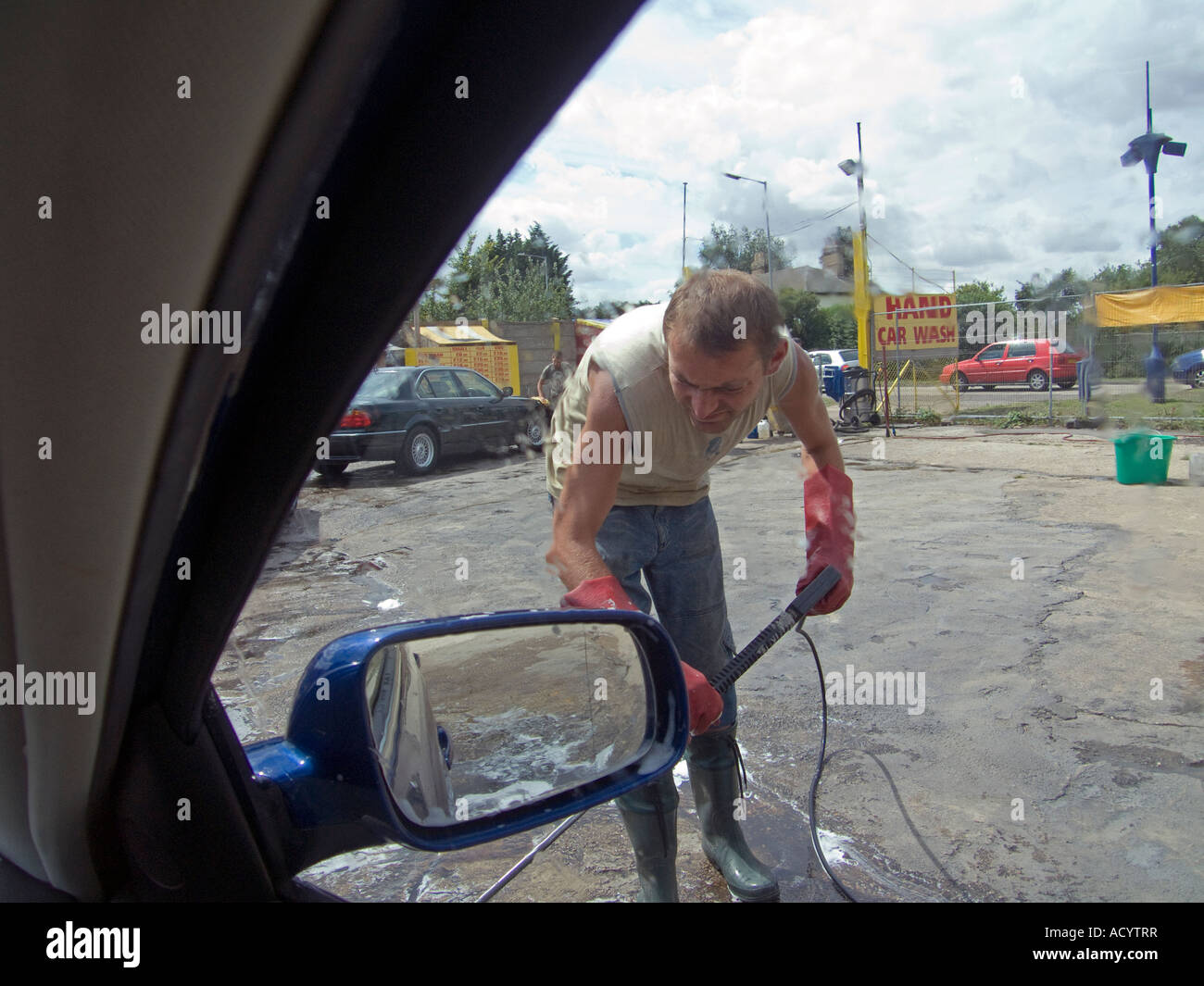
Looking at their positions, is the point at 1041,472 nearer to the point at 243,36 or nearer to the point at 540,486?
the point at 540,486

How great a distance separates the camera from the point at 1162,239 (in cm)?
479

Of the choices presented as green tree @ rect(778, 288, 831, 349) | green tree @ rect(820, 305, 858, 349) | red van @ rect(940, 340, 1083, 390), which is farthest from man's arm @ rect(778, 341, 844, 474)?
red van @ rect(940, 340, 1083, 390)

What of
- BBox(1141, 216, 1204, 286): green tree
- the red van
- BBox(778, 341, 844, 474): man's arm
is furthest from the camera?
the red van

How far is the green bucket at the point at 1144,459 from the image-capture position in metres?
8.56

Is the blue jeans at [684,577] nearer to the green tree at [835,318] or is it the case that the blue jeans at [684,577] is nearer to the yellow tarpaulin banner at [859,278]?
the green tree at [835,318]

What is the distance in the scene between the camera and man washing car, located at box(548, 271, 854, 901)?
198 centimetres

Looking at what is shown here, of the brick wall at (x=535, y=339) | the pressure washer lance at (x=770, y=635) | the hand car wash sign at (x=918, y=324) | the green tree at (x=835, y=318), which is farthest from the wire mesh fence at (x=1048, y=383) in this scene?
the pressure washer lance at (x=770, y=635)

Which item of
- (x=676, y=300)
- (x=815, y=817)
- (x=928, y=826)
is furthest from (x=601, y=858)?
(x=676, y=300)

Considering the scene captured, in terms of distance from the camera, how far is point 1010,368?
60.1ft

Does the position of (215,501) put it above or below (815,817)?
above

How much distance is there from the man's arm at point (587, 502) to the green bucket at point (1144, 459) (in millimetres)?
8320

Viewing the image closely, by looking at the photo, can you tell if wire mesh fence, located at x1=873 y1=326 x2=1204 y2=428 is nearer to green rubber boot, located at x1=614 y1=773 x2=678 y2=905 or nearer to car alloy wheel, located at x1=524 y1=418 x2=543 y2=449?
car alloy wheel, located at x1=524 y1=418 x2=543 y2=449

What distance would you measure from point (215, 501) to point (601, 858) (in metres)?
2.18

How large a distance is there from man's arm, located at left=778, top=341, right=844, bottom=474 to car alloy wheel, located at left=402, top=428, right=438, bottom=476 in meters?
7.40
